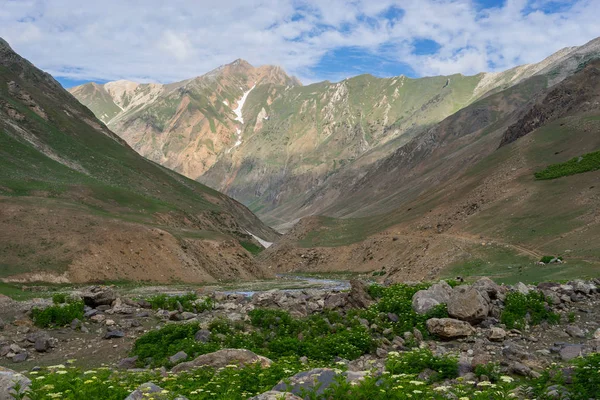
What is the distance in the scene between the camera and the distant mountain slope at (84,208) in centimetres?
5488

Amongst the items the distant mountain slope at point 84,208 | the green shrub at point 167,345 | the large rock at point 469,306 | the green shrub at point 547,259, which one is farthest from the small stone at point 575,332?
the distant mountain slope at point 84,208

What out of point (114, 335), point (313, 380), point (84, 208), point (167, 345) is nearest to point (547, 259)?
point (167, 345)

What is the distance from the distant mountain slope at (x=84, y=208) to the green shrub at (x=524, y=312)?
141 ft

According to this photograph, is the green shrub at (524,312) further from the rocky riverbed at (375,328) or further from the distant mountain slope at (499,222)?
the distant mountain slope at (499,222)

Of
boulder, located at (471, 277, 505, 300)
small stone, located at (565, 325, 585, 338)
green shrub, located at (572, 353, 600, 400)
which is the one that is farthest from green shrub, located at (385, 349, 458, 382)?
boulder, located at (471, 277, 505, 300)

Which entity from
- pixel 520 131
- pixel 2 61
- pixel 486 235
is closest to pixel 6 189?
pixel 486 235

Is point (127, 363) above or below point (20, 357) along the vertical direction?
below

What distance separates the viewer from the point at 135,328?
72.8 ft

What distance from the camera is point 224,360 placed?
51.1 ft

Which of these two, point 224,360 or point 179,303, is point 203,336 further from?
point 179,303

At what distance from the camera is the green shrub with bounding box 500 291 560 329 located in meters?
21.3

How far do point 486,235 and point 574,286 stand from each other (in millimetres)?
35334

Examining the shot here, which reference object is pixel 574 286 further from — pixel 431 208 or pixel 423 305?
pixel 431 208

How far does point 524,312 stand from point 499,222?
41.9m
